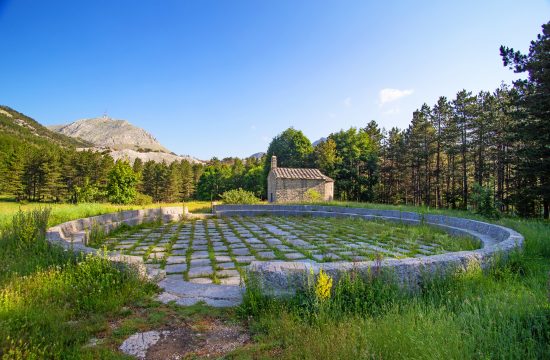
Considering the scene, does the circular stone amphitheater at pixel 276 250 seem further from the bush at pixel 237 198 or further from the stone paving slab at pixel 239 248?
the bush at pixel 237 198

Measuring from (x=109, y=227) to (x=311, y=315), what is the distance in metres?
7.06

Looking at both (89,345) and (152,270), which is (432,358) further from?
(152,270)

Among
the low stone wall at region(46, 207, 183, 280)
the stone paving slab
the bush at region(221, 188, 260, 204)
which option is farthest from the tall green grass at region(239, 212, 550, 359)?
the bush at region(221, 188, 260, 204)

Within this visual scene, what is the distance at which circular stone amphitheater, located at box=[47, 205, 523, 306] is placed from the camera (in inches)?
125

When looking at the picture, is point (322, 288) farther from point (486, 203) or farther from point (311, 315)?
point (486, 203)

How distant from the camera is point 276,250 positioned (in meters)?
5.95

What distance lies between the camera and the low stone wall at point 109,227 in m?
3.72

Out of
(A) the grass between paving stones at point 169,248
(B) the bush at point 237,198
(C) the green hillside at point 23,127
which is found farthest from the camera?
(C) the green hillside at point 23,127

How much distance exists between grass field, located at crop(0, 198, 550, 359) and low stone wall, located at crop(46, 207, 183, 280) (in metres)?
0.20

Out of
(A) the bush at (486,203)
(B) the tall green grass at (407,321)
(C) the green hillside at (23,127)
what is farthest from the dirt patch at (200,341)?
(C) the green hillside at (23,127)

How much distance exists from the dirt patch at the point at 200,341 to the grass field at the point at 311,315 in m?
0.09

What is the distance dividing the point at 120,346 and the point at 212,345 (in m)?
0.72

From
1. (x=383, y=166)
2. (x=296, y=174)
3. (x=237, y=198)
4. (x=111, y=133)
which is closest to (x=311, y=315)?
(x=237, y=198)

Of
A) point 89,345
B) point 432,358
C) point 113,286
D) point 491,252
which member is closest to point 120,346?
point 89,345
